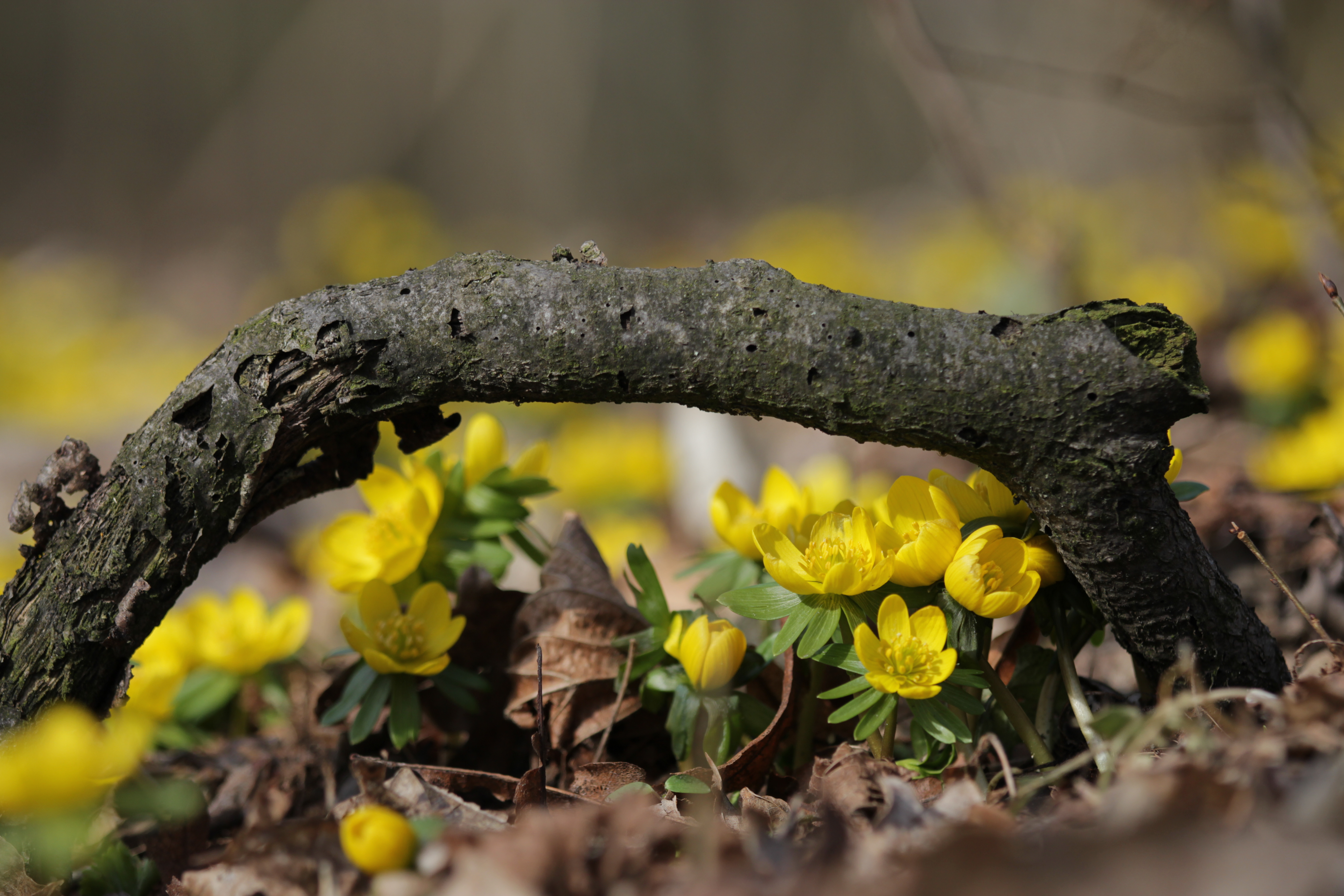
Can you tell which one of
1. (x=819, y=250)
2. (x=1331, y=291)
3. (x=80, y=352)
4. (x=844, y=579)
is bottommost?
(x=844, y=579)

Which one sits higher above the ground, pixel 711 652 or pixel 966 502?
pixel 966 502

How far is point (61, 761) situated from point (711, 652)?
2.98 feet

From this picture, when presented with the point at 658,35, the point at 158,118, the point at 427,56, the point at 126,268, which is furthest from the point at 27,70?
the point at 658,35

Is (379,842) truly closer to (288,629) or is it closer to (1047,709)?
(1047,709)

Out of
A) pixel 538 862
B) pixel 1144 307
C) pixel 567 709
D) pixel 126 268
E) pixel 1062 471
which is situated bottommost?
pixel 538 862

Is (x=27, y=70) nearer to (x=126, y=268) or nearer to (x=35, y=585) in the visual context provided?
(x=126, y=268)

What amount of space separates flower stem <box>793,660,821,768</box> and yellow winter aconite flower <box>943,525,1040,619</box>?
306mm

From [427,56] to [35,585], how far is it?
37.9 ft

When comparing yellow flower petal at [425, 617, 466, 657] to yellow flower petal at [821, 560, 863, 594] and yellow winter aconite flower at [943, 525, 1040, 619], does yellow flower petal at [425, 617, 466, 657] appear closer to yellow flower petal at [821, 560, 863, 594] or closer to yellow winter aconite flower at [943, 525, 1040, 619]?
yellow flower petal at [821, 560, 863, 594]

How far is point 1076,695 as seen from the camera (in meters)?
1.32

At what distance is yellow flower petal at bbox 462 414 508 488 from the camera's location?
1866 millimetres

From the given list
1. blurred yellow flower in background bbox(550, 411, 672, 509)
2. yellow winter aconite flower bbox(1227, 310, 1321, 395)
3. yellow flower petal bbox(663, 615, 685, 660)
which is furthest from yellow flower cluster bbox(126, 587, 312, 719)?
yellow winter aconite flower bbox(1227, 310, 1321, 395)

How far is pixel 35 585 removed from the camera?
1433 millimetres

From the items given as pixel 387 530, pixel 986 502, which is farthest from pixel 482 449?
pixel 986 502
